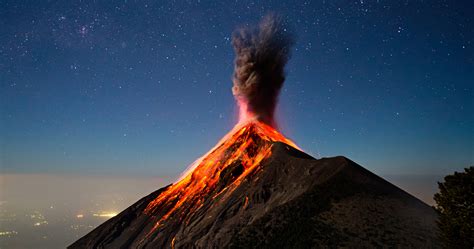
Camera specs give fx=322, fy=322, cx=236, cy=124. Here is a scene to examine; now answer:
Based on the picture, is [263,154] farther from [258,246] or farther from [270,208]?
[258,246]

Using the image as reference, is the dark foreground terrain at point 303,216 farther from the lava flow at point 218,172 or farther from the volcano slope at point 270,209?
the lava flow at point 218,172

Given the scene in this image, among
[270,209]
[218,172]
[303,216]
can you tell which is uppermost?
[218,172]

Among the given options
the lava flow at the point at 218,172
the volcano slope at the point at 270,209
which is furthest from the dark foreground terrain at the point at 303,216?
the lava flow at the point at 218,172

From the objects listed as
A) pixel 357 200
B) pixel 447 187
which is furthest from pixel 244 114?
pixel 447 187

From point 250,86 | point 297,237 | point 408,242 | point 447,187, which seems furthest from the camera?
point 250,86

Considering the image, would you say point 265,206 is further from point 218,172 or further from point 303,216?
point 218,172

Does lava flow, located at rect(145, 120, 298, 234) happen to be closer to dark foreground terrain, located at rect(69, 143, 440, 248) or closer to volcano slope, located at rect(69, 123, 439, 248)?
volcano slope, located at rect(69, 123, 439, 248)

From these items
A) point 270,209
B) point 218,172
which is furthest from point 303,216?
point 218,172
